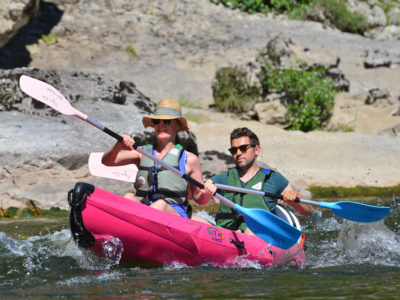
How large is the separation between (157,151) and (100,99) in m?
4.92

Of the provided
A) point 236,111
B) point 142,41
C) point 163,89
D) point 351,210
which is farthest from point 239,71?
point 351,210

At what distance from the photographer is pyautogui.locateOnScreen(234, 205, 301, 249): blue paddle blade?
164 inches

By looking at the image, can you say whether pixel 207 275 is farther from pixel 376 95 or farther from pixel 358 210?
pixel 376 95

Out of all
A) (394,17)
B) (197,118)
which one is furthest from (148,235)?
(394,17)

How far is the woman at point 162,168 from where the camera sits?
4262mm

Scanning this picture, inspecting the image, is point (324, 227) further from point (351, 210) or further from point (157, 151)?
point (157, 151)

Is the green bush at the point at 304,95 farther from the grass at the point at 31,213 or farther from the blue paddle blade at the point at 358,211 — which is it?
the blue paddle blade at the point at 358,211

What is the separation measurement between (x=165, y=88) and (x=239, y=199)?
9.12m

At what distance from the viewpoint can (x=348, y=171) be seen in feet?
30.3

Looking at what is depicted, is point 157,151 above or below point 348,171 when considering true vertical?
above

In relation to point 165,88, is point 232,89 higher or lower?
higher

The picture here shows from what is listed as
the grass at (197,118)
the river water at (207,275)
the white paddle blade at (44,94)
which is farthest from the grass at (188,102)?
the white paddle blade at (44,94)

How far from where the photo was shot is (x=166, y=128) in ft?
14.3

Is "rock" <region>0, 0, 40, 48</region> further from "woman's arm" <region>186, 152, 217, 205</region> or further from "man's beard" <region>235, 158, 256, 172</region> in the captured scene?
"man's beard" <region>235, 158, 256, 172</region>
